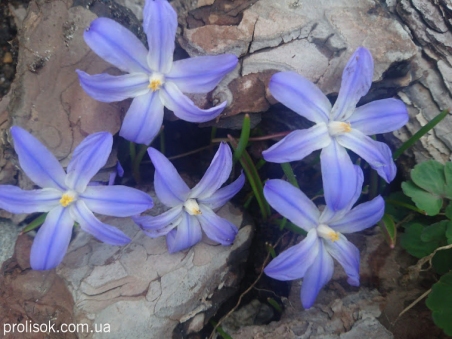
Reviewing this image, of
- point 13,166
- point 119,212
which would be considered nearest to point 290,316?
point 119,212

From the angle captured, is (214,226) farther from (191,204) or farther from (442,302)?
(442,302)

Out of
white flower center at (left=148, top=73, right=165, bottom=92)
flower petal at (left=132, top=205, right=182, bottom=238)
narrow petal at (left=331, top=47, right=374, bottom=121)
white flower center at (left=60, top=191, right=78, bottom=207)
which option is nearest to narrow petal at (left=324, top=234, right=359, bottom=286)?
narrow petal at (left=331, top=47, right=374, bottom=121)

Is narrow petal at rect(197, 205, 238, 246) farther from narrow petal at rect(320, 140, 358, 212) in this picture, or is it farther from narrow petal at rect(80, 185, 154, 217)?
narrow petal at rect(320, 140, 358, 212)

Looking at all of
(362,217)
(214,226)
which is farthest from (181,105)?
(362,217)

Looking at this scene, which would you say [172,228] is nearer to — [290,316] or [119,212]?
[119,212]

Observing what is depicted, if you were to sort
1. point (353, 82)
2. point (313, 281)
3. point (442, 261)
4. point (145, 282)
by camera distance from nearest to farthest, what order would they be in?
point (353, 82)
point (313, 281)
point (145, 282)
point (442, 261)

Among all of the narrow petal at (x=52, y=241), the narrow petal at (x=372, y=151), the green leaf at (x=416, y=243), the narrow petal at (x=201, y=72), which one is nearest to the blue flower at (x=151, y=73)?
the narrow petal at (x=201, y=72)

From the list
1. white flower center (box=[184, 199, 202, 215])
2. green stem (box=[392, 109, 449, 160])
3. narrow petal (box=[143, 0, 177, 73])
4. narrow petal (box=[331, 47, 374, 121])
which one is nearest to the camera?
narrow petal (box=[143, 0, 177, 73])

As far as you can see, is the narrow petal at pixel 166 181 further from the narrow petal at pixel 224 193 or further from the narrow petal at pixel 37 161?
the narrow petal at pixel 37 161
